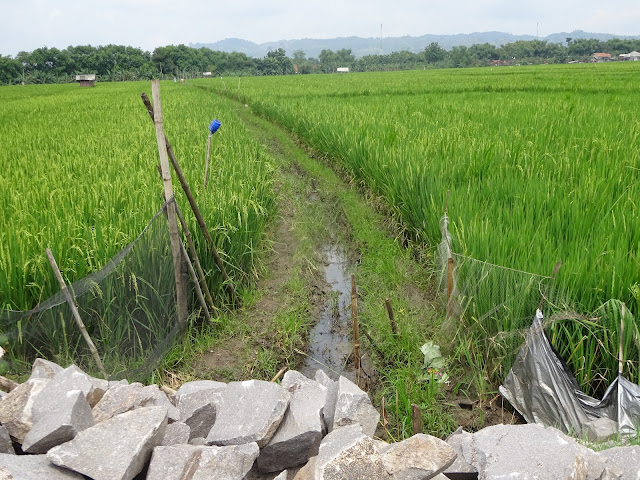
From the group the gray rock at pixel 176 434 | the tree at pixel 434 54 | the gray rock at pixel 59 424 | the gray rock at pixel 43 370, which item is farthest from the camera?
the tree at pixel 434 54

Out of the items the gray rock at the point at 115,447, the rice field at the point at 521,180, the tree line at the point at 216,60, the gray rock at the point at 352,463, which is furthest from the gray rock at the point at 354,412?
the tree line at the point at 216,60

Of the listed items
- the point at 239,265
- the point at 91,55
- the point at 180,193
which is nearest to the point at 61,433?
the point at 239,265

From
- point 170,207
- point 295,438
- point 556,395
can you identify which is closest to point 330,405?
point 295,438

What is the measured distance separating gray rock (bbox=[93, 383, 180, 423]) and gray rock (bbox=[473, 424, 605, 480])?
1.23m

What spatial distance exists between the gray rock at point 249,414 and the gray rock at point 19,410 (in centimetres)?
70

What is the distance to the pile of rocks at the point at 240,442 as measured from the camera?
66.3 inches

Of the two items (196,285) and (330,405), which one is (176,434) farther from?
(196,285)

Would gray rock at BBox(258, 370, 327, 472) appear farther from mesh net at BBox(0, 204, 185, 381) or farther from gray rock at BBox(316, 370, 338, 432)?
mesh net at BBox(0, 204, 185, 381)

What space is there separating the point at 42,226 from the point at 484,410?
9.71 feet

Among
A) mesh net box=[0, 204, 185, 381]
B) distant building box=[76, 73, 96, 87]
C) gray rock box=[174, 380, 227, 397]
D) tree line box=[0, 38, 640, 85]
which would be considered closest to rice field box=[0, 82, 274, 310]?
mesh net box=[0, 204, 185, 381]

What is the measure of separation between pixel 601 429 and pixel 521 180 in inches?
97.8

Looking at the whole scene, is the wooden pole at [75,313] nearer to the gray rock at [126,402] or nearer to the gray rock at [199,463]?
the gray rock at [126,402]

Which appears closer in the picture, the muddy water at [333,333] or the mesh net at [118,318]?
the mesh net at [118,318]

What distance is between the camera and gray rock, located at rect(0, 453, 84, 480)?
161 cm
